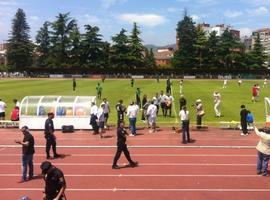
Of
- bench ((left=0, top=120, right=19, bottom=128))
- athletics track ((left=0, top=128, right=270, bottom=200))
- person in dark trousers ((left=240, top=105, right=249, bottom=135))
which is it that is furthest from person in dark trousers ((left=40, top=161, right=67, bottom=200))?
bench ((left=0, top=120, right=19, bottom=128))

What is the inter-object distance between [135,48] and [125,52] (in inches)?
101

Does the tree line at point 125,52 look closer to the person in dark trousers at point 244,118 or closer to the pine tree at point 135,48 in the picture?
the pine tree at point 135,48

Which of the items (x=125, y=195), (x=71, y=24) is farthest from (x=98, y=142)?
(x=71, y=24)

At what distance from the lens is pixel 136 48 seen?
4341 inches

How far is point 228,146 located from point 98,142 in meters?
6.33

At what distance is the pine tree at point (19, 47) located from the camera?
117 m

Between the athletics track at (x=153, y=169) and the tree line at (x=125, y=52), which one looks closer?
the athletics track at (x=153, y=169)

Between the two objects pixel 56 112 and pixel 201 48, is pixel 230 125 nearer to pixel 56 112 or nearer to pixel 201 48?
pixel 56 112

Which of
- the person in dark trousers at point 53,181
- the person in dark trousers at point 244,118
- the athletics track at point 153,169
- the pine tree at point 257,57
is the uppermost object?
the pine tree at point 257,57

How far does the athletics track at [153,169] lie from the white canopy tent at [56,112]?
2248mm

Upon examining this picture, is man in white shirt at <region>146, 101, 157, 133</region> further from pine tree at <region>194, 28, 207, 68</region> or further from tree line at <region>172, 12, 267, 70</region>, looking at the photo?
pine tree at <region>194, 28, 207, 68</region>

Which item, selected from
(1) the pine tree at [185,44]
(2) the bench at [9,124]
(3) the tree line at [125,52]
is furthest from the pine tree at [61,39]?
(2) the bench at [9,124]

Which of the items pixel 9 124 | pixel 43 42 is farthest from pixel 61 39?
pixel 9 124

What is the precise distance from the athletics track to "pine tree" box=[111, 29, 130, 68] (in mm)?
84507
